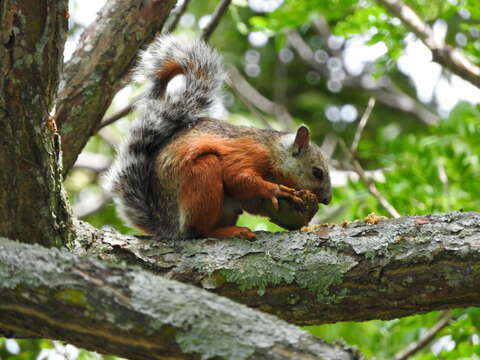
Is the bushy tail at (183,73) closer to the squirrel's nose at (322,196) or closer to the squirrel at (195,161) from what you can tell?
the squirrel at (195,161)

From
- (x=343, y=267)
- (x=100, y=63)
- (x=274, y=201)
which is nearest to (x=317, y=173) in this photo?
(x=274, y=201)

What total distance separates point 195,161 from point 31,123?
112cm

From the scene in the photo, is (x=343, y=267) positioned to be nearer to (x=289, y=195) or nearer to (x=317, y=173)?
(x=289, y=195)

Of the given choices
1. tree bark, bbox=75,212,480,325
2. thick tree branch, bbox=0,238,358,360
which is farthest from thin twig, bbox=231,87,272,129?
thick tree branch, bbox=0,238,358,360

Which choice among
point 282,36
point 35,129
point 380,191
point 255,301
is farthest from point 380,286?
point 282,36

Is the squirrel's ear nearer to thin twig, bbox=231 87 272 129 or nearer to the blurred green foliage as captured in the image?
the blurred green foliage

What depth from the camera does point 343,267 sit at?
9.16ft

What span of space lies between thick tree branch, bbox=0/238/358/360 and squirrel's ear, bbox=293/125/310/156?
219 centimetres

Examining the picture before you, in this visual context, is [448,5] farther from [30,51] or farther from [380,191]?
[30,51]

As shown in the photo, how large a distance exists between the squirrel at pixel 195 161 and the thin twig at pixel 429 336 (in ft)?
→ 3.71

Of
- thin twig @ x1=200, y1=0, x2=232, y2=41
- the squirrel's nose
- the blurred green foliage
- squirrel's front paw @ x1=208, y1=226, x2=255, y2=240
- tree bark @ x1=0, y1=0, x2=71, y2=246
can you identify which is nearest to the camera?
tree bark @ x1=0, y1=0, x2=71, y2=246

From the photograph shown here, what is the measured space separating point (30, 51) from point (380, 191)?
118 inches

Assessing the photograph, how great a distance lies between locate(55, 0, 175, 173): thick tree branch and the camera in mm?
3820

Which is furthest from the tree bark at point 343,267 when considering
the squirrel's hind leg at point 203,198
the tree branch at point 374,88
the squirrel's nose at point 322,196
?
the tree branch at point 374,88
